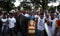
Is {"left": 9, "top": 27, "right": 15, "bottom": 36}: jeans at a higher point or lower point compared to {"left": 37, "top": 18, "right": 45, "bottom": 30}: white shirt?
lower

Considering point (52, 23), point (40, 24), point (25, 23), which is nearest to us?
point (52, 23)

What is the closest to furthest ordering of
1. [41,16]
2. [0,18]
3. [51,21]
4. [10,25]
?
1. [51,21]
2. [41,16]
3. [10,25]
4. [0,18]

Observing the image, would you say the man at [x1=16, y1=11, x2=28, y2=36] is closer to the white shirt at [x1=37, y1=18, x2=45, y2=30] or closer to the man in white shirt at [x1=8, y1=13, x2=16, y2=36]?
the white shirt at [x1=37, y1=18, x2=45, y2=30]

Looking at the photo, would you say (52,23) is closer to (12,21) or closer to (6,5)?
(12,21)

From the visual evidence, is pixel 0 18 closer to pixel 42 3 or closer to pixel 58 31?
pixel 58 31

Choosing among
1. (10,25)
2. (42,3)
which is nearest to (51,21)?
(10,25)

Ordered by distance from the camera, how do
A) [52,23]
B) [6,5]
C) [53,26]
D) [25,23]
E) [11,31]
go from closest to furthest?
1. [53,26]
2. [52,23]
3. [25,23]
4. [11,31]
5. [6,5]

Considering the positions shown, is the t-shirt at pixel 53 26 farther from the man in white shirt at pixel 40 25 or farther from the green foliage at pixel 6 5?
the green foliage at pixel 6 5

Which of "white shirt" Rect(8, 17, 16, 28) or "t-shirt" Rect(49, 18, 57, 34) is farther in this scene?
"white shirt" Rect(8, 17, 16, 28)

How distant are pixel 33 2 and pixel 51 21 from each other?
500 inches

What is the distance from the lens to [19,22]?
11.1m

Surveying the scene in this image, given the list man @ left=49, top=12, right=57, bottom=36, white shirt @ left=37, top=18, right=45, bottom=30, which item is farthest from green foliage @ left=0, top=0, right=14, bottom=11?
man @ left=49, top=12, right=57, bottom=36

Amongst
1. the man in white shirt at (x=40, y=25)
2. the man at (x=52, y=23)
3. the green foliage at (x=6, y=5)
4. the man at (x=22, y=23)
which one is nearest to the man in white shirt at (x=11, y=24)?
the man at (x=22, y=23)

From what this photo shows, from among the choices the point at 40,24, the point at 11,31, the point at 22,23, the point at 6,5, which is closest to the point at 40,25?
the point at 40,24
